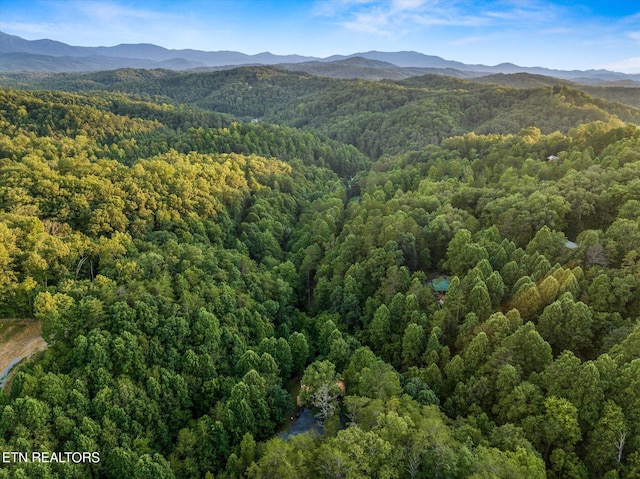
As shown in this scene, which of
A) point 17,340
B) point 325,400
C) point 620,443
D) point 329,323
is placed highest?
point 17,340

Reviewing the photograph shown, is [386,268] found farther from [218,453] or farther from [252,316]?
[218,453]

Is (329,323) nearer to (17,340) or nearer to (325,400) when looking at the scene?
(325,400)

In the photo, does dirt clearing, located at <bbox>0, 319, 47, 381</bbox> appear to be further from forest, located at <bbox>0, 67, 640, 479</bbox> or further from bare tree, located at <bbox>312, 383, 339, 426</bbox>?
bare tree, located at <bbox>312, 383, 339, 426</bbox>

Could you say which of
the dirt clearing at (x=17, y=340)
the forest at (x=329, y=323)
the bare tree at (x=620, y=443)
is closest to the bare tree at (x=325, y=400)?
the forest at (x=329, y=323)

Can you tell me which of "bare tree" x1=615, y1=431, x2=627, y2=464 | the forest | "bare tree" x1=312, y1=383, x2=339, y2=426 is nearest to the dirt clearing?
the forest

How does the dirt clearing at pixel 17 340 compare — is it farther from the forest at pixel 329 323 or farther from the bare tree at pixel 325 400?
the bare tree at pixel 325 400

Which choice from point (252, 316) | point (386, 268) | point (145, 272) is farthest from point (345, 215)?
point (145, 272)

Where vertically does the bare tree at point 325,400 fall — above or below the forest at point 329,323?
below

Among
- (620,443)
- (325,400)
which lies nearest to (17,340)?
(325,400)
